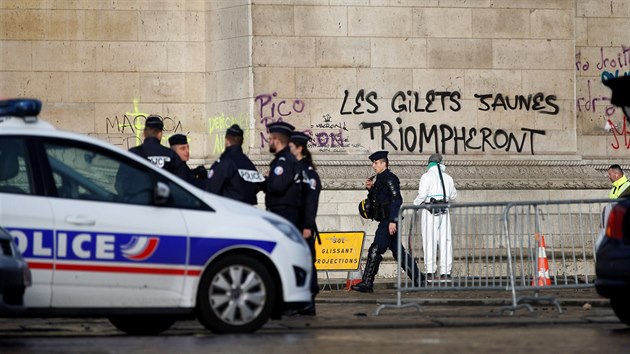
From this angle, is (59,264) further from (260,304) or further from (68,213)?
(260,304)

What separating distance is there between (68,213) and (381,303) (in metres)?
5.38

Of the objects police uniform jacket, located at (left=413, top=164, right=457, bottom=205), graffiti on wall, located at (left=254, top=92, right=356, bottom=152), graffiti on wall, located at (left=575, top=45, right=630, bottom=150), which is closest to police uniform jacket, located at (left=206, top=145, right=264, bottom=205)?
police uniform jacket, located at (left=413, top=164, right=457, bottom=205)

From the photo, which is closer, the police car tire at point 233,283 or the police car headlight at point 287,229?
the police car tire at point 233,283

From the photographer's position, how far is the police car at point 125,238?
40.7ft

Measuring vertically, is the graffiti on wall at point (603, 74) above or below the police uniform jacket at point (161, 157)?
above

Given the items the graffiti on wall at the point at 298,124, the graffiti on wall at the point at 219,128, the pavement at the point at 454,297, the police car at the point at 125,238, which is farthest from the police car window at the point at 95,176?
the graffiti on wall at the point at 219,128

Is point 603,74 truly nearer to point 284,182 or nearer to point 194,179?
point 194,179

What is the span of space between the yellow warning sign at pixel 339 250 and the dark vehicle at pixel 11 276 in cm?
896

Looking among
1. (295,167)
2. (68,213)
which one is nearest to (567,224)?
(295,167)

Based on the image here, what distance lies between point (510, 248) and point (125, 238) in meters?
4.91

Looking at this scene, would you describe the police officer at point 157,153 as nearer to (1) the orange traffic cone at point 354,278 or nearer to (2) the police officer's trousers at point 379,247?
(2) the police officer's trousers at point 379,247

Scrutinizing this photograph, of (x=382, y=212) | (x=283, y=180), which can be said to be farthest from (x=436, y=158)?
(x=283, y=180)

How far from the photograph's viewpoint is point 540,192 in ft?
72.2

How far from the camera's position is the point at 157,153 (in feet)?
53.3
